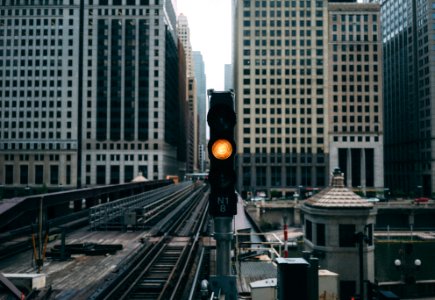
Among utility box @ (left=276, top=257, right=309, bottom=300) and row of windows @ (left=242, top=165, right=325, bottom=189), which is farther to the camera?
row of windows @ (left=242, top=165, right=325, bottom=189)

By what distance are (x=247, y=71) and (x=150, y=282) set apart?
11071cm

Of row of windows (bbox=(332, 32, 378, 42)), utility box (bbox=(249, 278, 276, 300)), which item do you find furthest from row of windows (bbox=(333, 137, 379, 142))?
utility box (bbox=(249, 278, 276, 300))

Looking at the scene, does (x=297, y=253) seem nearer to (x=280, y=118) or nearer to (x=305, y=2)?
(x=280, y=118)

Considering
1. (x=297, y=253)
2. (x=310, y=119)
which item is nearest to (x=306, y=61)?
(x=310, y=119)

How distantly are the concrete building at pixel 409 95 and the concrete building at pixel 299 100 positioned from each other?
14.9m

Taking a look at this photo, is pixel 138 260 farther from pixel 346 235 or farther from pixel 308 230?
pixel 346 235

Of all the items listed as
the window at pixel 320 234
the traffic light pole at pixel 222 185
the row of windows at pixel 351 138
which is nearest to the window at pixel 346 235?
the window at pixel 320 234

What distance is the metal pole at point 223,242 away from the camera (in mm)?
4891

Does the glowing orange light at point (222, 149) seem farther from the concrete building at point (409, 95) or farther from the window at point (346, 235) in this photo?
the concrete building at point (409, 95)

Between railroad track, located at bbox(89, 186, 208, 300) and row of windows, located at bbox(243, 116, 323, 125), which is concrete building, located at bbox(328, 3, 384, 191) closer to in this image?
row of windows, located at bbox(243, 116, 323, 125)

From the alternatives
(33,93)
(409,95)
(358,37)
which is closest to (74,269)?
(33,93)

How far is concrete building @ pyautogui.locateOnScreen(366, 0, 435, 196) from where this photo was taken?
12306 centimetres

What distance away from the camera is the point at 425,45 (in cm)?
12544

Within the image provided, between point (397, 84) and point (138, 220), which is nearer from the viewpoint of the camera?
point (138, 220)
